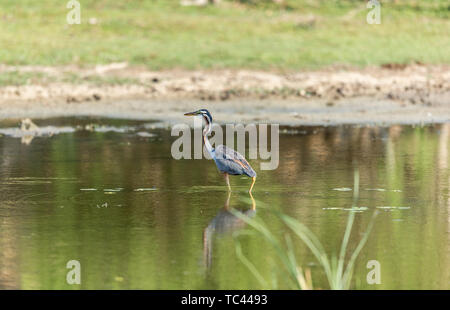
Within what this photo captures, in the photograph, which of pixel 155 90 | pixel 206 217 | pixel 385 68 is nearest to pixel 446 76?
pixel 385 68

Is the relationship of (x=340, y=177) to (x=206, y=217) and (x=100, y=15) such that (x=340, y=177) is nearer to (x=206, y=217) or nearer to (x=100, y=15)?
(x=206, y=217)

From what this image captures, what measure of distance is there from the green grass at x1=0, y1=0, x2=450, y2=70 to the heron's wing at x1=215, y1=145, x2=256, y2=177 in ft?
45.7

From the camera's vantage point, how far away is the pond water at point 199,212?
33.4ft

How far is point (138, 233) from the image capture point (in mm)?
11953

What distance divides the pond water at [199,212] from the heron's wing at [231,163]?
328mm

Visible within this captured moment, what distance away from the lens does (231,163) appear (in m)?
14.7

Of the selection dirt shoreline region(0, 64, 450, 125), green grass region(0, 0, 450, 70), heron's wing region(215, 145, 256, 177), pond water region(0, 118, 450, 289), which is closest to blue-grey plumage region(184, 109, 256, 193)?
heron's wing region(215, 145, 256, 177)

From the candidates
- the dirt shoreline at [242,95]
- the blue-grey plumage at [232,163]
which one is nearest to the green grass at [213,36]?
the dirt shoreline at [242,95]

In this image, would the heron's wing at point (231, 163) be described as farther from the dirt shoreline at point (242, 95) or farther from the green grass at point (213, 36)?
the green grass at point (213, 36)

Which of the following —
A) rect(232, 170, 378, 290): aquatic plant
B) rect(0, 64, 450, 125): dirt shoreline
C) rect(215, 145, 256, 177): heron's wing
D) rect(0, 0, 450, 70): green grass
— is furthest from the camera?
rect(0, 0, 450, 70): green grass

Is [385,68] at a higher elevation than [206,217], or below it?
higher

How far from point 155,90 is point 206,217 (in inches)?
579

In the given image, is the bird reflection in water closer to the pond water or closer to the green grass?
the pond water

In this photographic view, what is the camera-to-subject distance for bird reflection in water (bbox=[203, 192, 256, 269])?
11172mm
